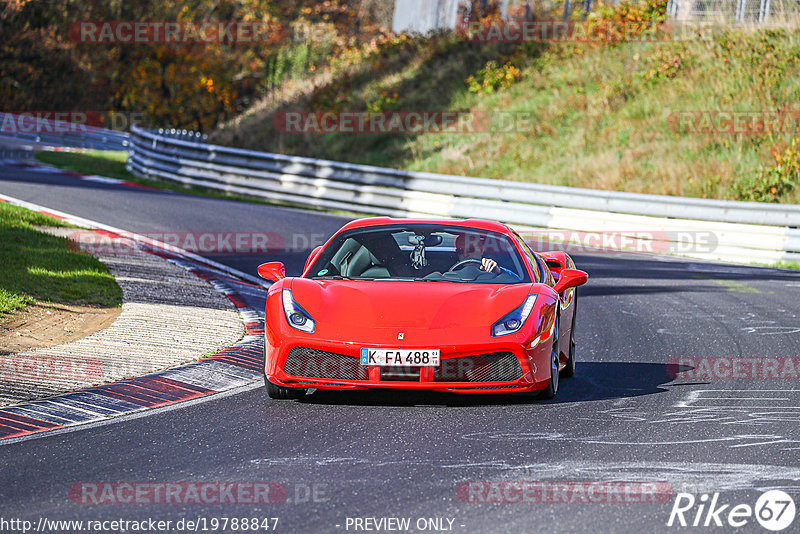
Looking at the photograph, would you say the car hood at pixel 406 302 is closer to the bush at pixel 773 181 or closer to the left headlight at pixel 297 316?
the left headlight at pixel 297 316

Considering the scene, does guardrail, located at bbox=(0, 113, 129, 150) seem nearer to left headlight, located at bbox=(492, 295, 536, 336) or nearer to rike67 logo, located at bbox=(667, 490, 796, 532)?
left headlight, located at bbox=(492, 295, 536, 336)

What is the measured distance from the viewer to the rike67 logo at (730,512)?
4820mm

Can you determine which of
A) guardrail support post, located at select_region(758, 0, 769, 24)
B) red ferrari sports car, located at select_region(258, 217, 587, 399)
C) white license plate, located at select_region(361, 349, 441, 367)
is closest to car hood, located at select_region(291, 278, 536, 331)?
red ferrari sports car, located at select_region(258, 217, 587, 399)

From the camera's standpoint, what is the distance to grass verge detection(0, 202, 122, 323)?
10539 millimetres

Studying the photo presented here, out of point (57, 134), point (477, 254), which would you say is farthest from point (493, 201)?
point (57, 134)

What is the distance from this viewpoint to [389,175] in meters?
24.2

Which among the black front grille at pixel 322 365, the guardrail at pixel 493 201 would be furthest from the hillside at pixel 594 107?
the black front grille at pixel 322 365

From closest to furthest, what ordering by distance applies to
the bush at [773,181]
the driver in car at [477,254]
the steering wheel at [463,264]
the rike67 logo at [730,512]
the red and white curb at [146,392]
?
the rike67 logo at [730,512]
the red and white curb at [146,392]
the driver in car at [477,254]
the steering wheel at [463,264]
the bush at [773,181]

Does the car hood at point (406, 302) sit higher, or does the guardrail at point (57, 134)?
the car hood at point (406, 302)

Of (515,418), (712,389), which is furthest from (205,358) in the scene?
(712,389)

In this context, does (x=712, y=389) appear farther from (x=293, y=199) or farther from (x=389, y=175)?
(x=293, y=199)

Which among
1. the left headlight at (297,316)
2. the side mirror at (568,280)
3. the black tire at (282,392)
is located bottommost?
the black tire at (282,392)

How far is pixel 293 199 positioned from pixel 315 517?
69.4 feet

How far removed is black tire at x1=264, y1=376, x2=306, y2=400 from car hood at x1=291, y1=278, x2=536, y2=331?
1.78 feet
